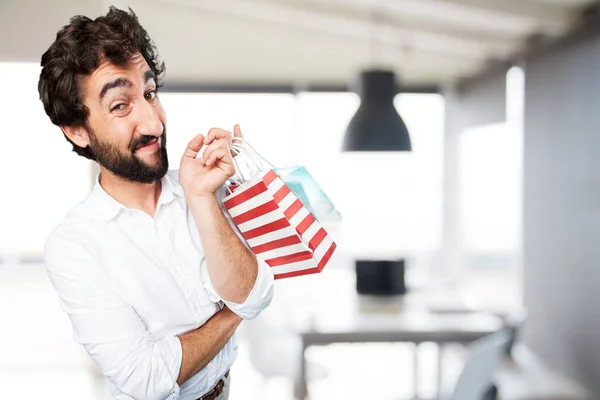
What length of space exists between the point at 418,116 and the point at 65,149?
102 inches

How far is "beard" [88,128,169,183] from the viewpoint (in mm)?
1021

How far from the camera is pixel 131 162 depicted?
1.03m

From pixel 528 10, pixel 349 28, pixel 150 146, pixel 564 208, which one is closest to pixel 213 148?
pixel 150 146

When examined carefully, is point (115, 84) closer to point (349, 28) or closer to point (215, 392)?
point (215, 392)

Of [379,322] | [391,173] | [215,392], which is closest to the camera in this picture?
[215,392]

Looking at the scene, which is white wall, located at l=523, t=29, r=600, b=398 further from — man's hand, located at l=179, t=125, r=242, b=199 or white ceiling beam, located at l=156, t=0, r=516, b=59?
man's hand, located at l=179, t=125, r=242, b=199

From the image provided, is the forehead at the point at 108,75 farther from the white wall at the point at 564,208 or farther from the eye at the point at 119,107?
the white wall at the point at 564,208

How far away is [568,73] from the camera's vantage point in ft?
11.2

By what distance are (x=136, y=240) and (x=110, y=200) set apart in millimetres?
77

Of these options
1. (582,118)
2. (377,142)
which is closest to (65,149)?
(377,142)

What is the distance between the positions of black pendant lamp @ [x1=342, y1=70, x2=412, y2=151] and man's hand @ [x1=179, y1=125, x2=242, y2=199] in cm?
204

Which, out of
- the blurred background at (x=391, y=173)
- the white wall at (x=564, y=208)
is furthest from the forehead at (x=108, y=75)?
the white wall at (x=564, y=208)

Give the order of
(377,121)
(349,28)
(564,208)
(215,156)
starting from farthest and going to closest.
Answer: (349,28), (564,208), (377,121), (215,156)

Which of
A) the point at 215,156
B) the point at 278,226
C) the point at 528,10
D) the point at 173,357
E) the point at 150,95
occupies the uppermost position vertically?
the point at 528,10
